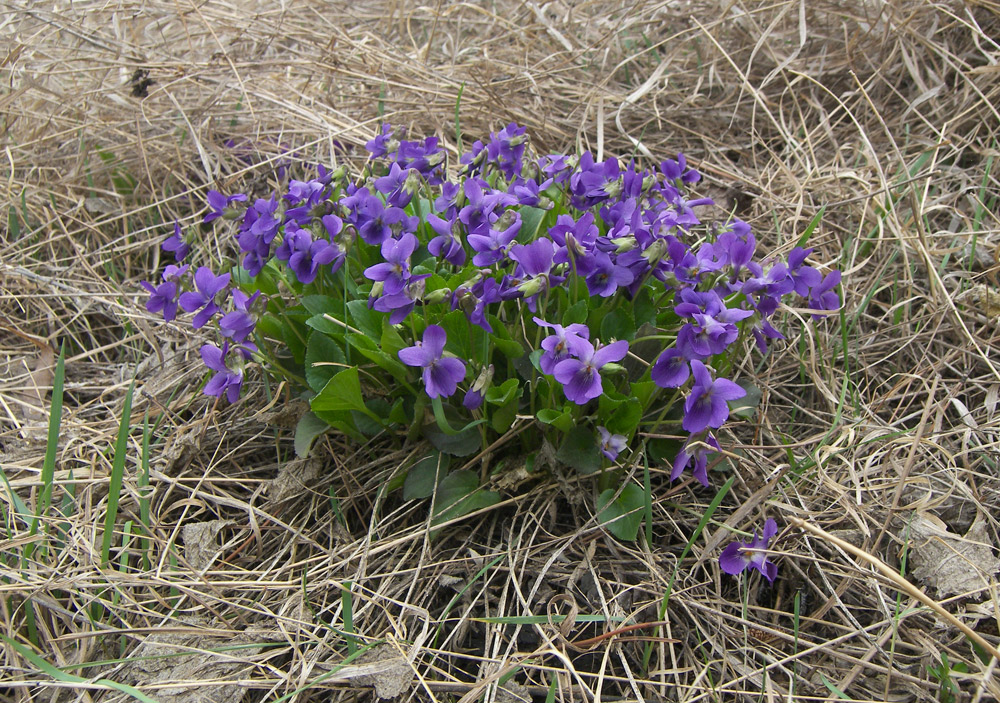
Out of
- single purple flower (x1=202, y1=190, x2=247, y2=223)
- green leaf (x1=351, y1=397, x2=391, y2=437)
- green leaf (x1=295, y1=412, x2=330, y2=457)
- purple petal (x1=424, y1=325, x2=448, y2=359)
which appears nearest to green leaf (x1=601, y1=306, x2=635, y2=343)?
purple petal (x1=424, y1=325, x2=448, y2=359)

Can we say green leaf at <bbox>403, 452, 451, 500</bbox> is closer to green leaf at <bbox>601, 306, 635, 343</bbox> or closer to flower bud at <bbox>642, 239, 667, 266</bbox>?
green leaf at <bbox>601, 306, 635, 343</bbox>

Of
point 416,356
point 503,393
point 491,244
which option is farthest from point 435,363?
point 491,244

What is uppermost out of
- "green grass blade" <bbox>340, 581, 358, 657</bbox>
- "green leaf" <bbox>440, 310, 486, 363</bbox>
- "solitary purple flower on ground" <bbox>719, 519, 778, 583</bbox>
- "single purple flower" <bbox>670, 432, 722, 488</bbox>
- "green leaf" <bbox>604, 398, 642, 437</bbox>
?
"green leaf" <bbox>440, 310, 486, 363</bbox>

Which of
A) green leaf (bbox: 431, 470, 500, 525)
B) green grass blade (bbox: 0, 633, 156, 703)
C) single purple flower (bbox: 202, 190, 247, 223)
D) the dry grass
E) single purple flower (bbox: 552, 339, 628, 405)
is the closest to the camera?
green grass blade (bbox: 0, 633, 156, 703)

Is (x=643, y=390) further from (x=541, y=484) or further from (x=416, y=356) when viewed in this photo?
(x=416, y=356)

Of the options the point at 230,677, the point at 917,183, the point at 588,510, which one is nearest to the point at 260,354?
the point at 230,677

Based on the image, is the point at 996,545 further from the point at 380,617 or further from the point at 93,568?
the point at 93,568
